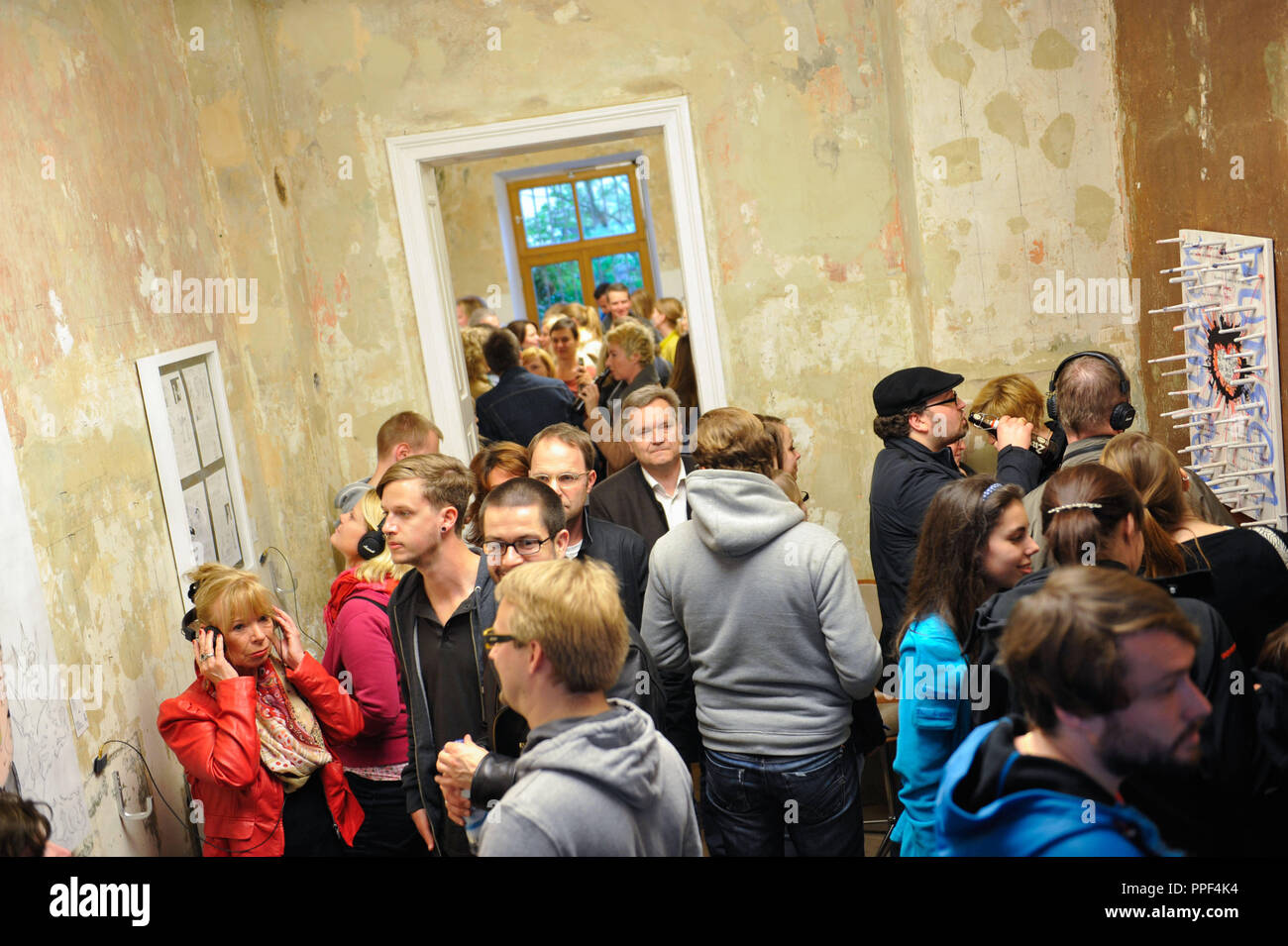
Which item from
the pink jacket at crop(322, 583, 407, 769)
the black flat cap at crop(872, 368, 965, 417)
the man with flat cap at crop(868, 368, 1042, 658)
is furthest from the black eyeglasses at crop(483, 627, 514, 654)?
the black flat cap at crop(872, 368, 965, 417)

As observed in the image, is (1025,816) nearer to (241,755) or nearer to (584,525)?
(584,525)

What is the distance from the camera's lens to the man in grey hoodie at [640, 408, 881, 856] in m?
2.74

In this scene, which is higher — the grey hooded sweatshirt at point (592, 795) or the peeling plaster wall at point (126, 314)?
the peeling plaster wall at point (126, 314)

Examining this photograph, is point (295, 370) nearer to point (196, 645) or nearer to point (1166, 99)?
point (196, 645)

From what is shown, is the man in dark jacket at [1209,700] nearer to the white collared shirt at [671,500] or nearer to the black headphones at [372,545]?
the white collared shirt at [671,500]

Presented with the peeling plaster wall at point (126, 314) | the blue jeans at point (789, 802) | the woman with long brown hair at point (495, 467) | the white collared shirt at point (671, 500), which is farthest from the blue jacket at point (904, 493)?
the peeling plaster wall at point (126, 314)

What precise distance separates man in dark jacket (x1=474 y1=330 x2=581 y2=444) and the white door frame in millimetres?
239

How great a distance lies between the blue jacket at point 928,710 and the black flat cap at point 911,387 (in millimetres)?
1567

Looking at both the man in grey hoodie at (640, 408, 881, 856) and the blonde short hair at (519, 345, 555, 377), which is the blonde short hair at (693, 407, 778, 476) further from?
the blonde short hair at (519, 345, 555, 377)

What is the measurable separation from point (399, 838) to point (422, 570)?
3.18ft

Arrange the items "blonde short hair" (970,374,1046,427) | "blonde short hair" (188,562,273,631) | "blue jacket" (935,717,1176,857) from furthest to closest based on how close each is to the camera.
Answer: "blonde short hair" (970,374,1046,427) → "blonde short hair" (188,562,273,631) → "blue jacket" (935,717,1176,857)

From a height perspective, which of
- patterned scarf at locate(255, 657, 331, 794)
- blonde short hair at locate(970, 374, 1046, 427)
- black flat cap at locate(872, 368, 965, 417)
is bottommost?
patterned scarf at locate(255, 657, 331, 794)

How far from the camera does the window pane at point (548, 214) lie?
13.4 meters

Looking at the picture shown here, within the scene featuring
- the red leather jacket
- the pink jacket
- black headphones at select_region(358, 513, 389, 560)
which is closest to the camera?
the red leather jacket
